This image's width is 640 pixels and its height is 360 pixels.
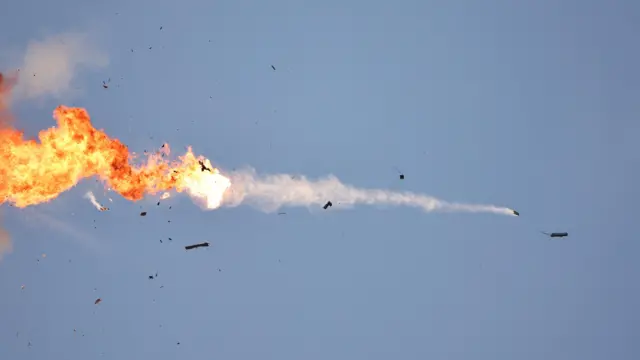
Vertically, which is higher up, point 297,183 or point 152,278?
point 297,183

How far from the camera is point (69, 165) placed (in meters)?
54.6

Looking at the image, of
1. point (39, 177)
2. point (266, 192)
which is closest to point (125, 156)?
point (39, 177)

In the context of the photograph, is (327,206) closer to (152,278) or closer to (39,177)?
(152,278)

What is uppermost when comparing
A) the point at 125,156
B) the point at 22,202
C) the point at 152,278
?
the point at 125,156

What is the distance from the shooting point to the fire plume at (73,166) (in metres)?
53.7

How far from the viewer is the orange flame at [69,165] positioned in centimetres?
5366

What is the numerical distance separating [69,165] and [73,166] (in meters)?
0.27

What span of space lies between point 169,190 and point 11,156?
34.6 ft

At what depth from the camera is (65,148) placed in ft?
179

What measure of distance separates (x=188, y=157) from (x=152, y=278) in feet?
30.1

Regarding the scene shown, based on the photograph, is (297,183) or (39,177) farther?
(297,183)

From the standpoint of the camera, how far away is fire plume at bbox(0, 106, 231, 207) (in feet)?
176

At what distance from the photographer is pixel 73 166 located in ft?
179

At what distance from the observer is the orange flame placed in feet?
176
